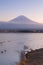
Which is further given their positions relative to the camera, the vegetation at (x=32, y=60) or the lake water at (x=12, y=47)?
the lake water at (x=12, y=47)

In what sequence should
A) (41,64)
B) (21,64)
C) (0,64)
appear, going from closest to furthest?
(41,64)
(21,64)
(0,64)

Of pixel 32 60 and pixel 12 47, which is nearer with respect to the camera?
pixel 32 60

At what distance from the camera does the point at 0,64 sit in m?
23.3

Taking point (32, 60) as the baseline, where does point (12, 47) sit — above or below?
below

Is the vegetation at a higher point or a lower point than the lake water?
higher

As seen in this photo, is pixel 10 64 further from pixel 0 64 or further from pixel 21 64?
pixel 21 64

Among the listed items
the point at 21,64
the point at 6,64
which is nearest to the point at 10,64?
the point at 6,64

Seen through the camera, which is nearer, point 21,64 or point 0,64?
point 21,64

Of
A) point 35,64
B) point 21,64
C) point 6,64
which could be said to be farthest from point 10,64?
point 35,64

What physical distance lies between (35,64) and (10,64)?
6.21 meters

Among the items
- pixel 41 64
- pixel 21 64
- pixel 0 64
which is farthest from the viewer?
pixel 0 64

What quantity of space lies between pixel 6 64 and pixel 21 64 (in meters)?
3.58

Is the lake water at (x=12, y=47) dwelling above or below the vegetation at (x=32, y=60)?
below

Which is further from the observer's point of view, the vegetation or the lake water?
the lake water
